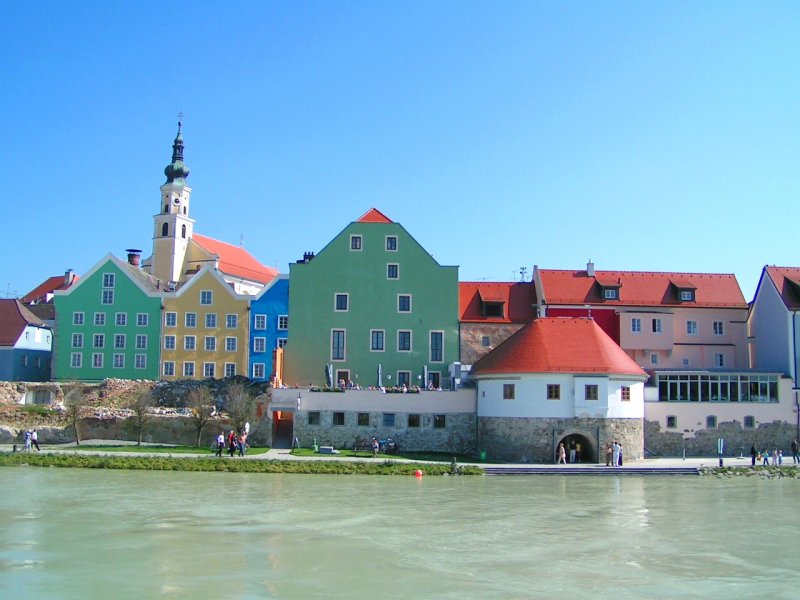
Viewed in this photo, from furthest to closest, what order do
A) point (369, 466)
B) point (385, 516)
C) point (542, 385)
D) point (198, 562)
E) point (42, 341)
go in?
1. point (42, 341)
2. point (542, 385)
3. point (369, 466)
4. point (385, 516)
5. point (198, 562)

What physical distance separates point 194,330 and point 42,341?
1409cm

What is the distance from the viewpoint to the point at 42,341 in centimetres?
6153

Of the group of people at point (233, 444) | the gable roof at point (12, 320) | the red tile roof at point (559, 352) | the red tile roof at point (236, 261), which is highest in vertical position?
the red tile roof at point (236, 261)

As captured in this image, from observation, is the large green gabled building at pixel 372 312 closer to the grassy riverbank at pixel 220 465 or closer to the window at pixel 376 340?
the window at pixel 376 340

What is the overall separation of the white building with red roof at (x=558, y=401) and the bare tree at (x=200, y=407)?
14.3 meters

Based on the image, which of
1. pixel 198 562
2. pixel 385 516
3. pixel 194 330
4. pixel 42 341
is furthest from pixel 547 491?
pixel 42 341

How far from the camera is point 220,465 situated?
37219 mm

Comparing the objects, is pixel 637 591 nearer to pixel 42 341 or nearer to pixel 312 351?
pixel 312 351

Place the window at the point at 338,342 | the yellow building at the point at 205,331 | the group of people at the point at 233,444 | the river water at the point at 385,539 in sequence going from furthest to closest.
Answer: the yellow building at the point at 205,331, the window at the point at 338,342, the group of people at the point at 233,444, the river water at the point at 385,539

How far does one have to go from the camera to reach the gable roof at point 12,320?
191 feet

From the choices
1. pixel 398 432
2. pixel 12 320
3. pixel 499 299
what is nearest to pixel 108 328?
pixel 12 320

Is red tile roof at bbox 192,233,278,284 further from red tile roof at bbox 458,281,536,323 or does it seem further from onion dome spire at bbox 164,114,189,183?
red tile roof at bbox 458,281,536,323

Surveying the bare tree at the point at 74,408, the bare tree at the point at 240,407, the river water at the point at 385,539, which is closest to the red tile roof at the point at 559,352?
the river water at the point at 385,539

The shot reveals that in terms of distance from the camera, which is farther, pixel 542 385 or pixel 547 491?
pixel 542 385
